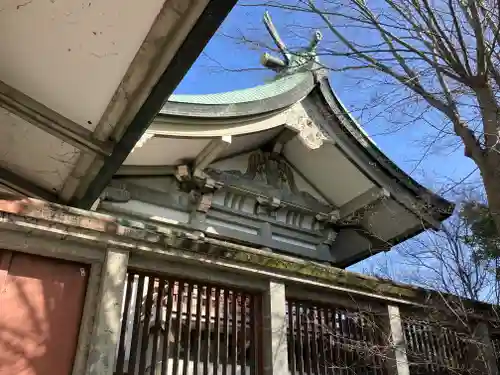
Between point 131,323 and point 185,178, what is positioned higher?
point 185,178

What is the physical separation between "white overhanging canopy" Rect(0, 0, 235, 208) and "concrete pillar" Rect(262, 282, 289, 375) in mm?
1743

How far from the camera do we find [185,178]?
7172 millimetres

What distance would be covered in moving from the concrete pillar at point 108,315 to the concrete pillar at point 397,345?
2.61 meters

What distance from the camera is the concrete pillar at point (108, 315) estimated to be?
314 centimetres

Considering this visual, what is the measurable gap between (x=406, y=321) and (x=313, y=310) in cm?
105

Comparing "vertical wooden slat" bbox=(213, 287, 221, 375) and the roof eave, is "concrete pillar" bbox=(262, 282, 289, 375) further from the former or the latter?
the roof eave

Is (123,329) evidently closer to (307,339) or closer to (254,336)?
(254,336)

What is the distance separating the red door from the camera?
3.06 m

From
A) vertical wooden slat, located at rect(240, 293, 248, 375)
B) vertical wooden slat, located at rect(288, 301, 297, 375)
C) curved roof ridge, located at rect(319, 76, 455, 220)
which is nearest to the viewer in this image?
vertical wooden slat, located at rect(240, 293, 248, 375)

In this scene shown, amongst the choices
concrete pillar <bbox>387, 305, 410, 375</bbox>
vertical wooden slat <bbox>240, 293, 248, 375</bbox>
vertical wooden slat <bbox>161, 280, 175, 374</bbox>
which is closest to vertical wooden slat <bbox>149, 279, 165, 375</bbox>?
vertical wooden slat <bbox>161, 280, 175, 374</bbox>

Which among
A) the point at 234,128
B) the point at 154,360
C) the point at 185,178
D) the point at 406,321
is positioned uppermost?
the point at 234,128

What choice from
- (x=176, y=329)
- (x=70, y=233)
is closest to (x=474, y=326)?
(x=176, y=329)

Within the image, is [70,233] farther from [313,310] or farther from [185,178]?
[185,178]

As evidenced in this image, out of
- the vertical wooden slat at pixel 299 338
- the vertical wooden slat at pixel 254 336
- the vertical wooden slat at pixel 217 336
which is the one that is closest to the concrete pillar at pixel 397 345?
the vertical wooden slat at pixel 299 338
